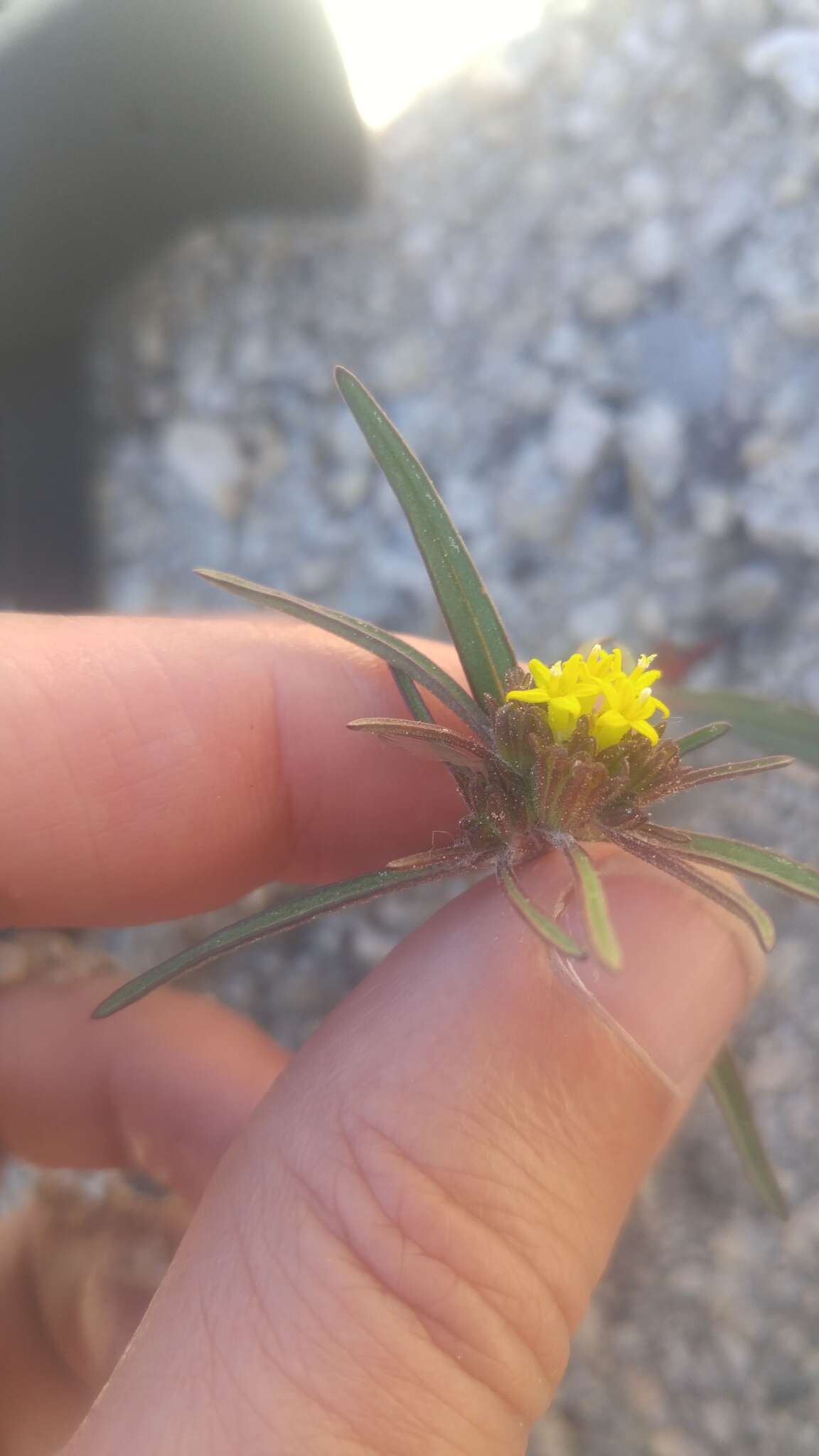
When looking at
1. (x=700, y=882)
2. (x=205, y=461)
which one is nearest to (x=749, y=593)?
(x=700, y=882)

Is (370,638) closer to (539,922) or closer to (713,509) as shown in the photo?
(539,922)

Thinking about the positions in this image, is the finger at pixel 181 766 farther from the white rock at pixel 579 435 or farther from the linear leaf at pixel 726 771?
the white rock at pixel 579 435

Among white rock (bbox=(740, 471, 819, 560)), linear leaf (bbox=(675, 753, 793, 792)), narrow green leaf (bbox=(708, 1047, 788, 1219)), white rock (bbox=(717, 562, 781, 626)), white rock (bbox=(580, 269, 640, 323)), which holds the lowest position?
narrow green leaf (bbox=(708, 1047, 788, 1219))

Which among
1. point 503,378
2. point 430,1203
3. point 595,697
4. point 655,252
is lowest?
point 430,1203

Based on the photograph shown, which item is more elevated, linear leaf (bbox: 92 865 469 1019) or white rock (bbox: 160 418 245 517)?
white rock (bbox: 160 418 245 517)

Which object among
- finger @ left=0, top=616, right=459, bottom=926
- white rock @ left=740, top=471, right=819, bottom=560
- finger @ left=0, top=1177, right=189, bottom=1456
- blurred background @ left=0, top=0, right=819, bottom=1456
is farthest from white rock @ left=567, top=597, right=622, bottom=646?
finger @ left=0, top=1177, right=189, bottom=1456

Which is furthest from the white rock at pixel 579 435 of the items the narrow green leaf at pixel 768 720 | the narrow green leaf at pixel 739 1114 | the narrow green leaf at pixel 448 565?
the narrow green leaf at pixel 739 1114

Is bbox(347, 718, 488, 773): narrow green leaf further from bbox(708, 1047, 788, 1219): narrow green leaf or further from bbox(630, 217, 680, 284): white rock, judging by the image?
bbox(630, 217, 680, 284): white rock
